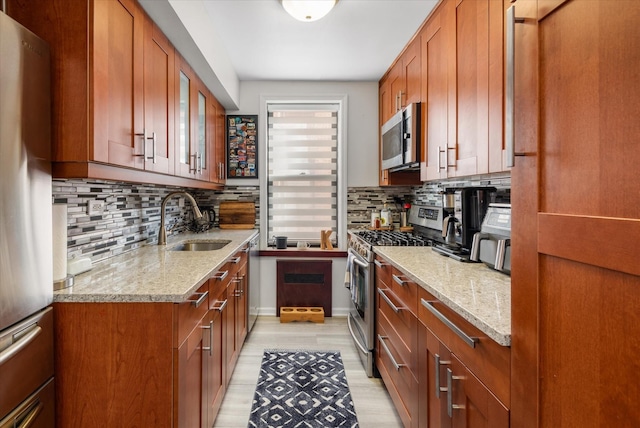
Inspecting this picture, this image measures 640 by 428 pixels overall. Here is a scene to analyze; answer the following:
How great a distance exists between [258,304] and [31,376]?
261 cm

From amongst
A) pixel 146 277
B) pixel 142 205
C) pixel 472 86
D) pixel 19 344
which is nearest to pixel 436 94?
pixel 472 86

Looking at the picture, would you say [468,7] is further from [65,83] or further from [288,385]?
[288,385]

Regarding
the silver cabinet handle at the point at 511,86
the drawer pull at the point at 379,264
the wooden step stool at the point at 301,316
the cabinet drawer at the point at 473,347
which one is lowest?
the wooden step stool at the point at 301,316

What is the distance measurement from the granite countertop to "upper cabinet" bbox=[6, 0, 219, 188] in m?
0.43

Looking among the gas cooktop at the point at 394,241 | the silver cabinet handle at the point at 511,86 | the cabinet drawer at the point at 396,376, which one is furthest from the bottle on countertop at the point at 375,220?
the silver cabinet handle at the point at 511,86

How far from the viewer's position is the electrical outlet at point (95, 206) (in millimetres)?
1812

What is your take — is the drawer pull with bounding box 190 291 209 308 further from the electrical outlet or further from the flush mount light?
the flush mount light

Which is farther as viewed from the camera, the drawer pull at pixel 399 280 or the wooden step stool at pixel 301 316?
the wooden step stool at pixel 301 316

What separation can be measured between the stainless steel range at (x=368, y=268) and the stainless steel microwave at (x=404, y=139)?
0.51 meters

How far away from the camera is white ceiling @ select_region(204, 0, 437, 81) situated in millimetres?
2219

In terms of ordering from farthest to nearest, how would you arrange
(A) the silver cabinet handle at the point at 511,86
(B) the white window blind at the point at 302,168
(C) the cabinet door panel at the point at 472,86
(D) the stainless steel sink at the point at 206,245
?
(B) the white window blind at the point at 302,168
(D) the stainless steel sink at the point at 206,245
(C) the cabinet door panel at the point at 472,86
(A) the silver cabinet handle at the point at 511,86

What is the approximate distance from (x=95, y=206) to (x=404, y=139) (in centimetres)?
207

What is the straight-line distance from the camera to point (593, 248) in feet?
2.02

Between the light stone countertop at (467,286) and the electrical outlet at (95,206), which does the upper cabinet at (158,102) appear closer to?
the electrical outlet at (95,206)
